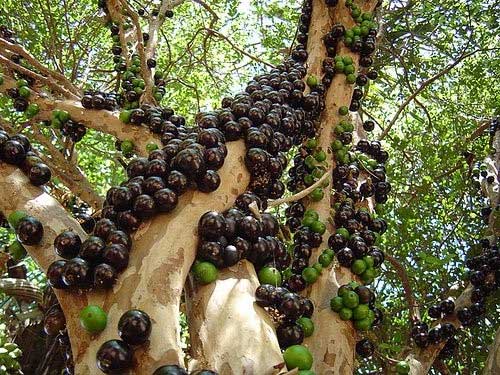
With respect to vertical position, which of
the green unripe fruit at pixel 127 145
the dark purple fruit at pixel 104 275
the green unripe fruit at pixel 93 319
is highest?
the green unripe fruit at pixel 127 145

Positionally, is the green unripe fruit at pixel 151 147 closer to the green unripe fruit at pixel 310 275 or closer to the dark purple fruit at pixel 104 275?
the green unripe fruit at pixel 310 275

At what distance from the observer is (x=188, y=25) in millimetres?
7727

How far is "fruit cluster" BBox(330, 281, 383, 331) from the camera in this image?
237 cm

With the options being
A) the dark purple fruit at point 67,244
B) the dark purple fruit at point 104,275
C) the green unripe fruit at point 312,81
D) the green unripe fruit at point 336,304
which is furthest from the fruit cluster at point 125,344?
the green unripe fruit at point 312,81

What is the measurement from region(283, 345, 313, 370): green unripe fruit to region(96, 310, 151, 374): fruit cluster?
1.82ft

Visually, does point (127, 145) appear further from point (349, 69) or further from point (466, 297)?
point (466, 297)

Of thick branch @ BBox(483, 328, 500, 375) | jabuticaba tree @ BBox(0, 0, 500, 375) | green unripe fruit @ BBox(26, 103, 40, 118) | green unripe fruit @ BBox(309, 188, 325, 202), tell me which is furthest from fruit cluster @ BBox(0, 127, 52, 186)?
thick branch @ BBox(483, 328, 500, 375)

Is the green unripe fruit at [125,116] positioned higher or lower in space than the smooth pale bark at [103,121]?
higher

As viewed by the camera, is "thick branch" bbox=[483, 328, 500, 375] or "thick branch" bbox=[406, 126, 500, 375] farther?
"thick branch" bbox=[406, 126, 500, 375]

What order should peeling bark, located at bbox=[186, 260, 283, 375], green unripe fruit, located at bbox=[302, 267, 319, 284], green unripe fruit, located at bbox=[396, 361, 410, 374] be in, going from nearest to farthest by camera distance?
peeling bark, located at bbox=[186, 260, 283, 375] → green unripe fruit, located at bbox=[302, 267, 319, 284] → green unripe fruit, located at bbox=[396, 361, 410, 374]

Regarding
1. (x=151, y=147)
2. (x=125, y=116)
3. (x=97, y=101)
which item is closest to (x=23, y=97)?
(x=97, y=101)

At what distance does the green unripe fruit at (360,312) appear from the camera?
2.38 metres

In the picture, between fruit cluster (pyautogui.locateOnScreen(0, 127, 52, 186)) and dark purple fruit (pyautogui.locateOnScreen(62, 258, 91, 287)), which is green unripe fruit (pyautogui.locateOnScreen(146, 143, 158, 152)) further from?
dark purple fruit (pyautogui.locateOnScreen(62, 258, 91, 287))

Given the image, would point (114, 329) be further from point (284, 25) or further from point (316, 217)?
point (284, 25)
